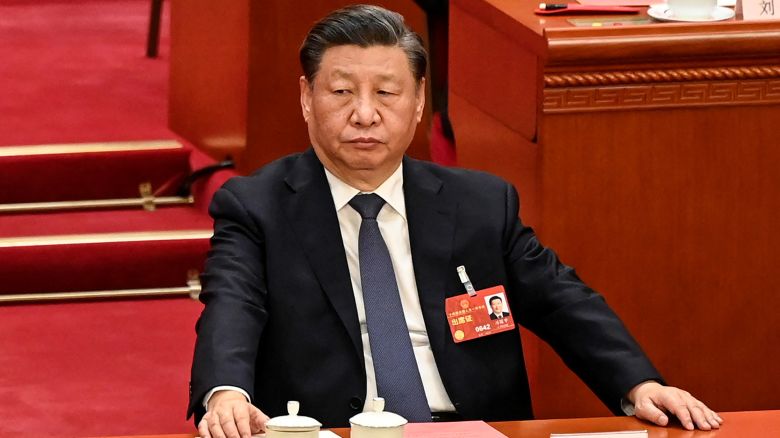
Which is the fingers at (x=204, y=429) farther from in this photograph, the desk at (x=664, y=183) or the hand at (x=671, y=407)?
the desk at (x=664, y=183)

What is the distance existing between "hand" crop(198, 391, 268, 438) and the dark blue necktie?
1.14ft

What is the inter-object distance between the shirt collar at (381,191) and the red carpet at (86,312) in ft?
4.27

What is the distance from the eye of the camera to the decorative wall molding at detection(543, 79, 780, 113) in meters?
3.18

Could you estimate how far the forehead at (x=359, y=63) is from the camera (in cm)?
249

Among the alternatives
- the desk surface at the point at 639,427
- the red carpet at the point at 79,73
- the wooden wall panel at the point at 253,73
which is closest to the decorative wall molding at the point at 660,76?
the desk surface at the point at 639,427

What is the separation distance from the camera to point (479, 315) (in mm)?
2559

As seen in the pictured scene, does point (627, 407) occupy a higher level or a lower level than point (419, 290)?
lower

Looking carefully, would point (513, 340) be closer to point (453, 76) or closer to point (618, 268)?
point (618, 268)

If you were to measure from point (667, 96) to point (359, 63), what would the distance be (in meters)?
0.94

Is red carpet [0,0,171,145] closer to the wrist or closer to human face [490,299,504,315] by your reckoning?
human face [490,299,504,315]

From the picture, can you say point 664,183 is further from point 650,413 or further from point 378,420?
point 378,420

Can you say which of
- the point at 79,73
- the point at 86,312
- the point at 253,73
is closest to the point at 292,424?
the point at 86,312

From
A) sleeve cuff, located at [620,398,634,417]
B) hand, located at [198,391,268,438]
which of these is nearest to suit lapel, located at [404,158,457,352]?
sleeve cuff, located at [620,398,634,417]

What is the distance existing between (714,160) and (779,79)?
209mm
